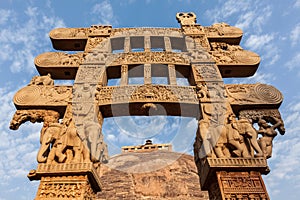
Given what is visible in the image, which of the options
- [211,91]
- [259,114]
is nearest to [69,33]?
[211,91]

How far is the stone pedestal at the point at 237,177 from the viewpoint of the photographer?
4828 millimetres

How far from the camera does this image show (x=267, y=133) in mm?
5973

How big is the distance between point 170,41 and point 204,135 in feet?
17.4

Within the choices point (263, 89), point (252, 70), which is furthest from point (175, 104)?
point (252, 70)

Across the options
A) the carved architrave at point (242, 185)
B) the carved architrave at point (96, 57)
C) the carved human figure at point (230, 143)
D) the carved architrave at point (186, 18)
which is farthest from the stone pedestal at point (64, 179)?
the carved architrave at point (186, 18)

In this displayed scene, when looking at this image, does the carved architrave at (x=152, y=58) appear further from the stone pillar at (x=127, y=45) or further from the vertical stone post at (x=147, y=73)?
the stone pillar at (x=127, y=45)

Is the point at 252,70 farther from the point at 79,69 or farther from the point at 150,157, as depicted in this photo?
the point at 150,157

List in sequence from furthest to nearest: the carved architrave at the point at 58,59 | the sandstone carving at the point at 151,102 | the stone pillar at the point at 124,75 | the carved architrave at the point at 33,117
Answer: the carved architrave at the point at 58,59 < the stone pillar at the point at 124,75 < the carved architrave at the point at 33,117 < the sandstone carving at the point at 151,102

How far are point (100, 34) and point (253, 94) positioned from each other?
6495 millimetres

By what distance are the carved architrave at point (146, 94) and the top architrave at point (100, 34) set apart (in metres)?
3.48

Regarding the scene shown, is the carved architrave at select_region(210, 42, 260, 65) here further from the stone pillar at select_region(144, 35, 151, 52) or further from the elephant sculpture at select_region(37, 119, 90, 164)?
the elephant sculpture at select_region(37, 119, 90, 164)

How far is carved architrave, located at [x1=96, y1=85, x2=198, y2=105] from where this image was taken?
6742 mm

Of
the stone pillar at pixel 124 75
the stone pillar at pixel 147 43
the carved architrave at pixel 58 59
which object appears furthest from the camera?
the stone pillar at pixel 147 43

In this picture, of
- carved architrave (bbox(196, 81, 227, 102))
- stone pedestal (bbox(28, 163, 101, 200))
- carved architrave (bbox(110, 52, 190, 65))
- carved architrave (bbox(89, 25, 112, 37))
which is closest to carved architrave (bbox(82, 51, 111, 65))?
carved architrave (bbox(110, 52, 190, 65))
